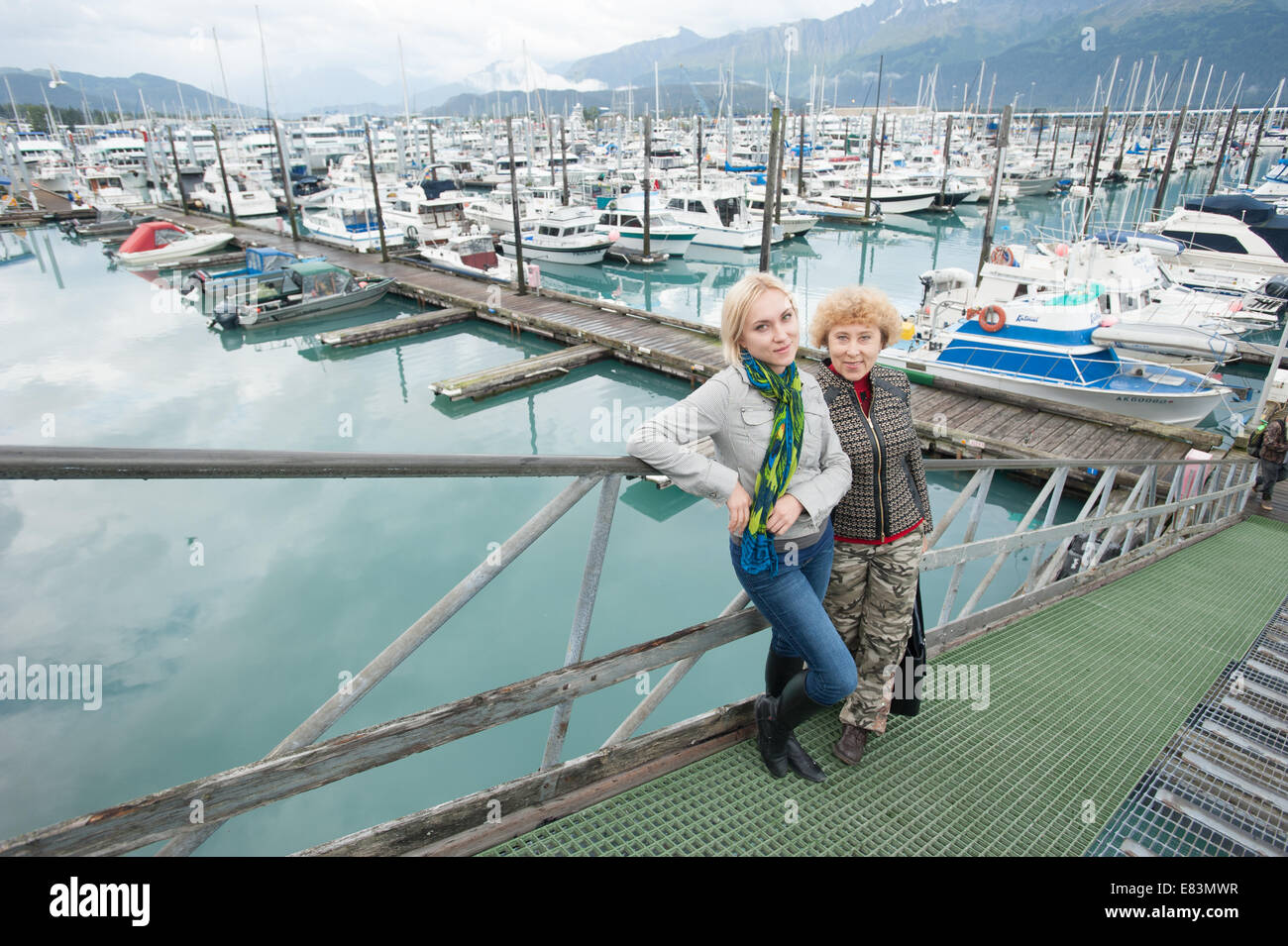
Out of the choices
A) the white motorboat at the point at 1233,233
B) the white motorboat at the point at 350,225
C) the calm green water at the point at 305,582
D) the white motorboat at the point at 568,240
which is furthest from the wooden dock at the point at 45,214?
the white motorboat at the point at 1233,233

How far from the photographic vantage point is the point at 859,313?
2521 millimetres

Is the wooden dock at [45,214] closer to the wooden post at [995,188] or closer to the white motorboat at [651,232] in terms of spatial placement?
the white motorboat at [651,232]

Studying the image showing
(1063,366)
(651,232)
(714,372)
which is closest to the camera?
(1063,366)

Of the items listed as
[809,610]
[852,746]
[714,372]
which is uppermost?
[809,610]

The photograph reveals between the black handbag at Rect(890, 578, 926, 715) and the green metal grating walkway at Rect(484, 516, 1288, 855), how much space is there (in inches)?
9.2

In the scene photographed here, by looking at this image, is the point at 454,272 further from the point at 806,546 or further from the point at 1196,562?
the point at 806,546

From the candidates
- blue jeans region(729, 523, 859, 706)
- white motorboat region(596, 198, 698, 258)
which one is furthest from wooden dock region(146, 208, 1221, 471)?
white motorboat region(596, 198, 698, 258)

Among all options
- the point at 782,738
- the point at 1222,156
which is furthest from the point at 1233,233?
the point at 782,738

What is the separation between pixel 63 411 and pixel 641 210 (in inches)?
942

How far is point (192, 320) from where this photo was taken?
2478 centimetres

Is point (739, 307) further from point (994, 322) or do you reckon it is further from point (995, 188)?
point (995, 188)

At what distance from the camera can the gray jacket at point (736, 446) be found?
2047 mm

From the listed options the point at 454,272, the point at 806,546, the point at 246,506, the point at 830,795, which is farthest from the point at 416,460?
the point at 454,272

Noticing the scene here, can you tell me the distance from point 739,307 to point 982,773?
232 cm
